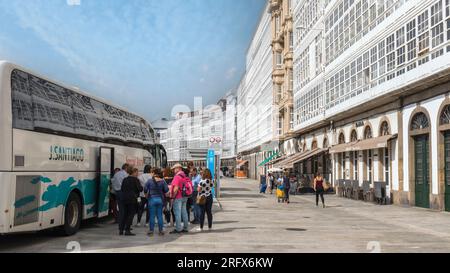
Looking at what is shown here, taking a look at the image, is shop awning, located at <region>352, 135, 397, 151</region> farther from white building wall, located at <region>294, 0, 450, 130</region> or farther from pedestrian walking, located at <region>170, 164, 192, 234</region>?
pedestrian walking, located at <region>170, 164, 192, 234</region>

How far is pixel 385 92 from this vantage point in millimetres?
25656

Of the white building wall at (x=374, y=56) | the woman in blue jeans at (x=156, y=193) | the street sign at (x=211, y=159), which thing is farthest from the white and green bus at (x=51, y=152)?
the street sign at (x=211, y=159)

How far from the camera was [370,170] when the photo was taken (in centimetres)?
3084

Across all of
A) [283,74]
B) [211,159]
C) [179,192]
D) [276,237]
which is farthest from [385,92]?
[283,74]

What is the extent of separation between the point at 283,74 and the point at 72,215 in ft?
145

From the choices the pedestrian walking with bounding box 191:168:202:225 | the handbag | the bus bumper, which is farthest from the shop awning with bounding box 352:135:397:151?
the bus bumper

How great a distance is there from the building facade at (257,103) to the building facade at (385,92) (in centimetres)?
2263

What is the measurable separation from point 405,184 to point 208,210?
13.9 m

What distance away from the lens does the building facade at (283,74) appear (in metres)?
49.7

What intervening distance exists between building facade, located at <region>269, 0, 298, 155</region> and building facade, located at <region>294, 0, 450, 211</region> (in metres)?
8.14

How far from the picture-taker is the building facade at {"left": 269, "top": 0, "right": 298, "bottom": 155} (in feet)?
163

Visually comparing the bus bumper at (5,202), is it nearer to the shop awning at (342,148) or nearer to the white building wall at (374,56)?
the white building wall at (374,56)
